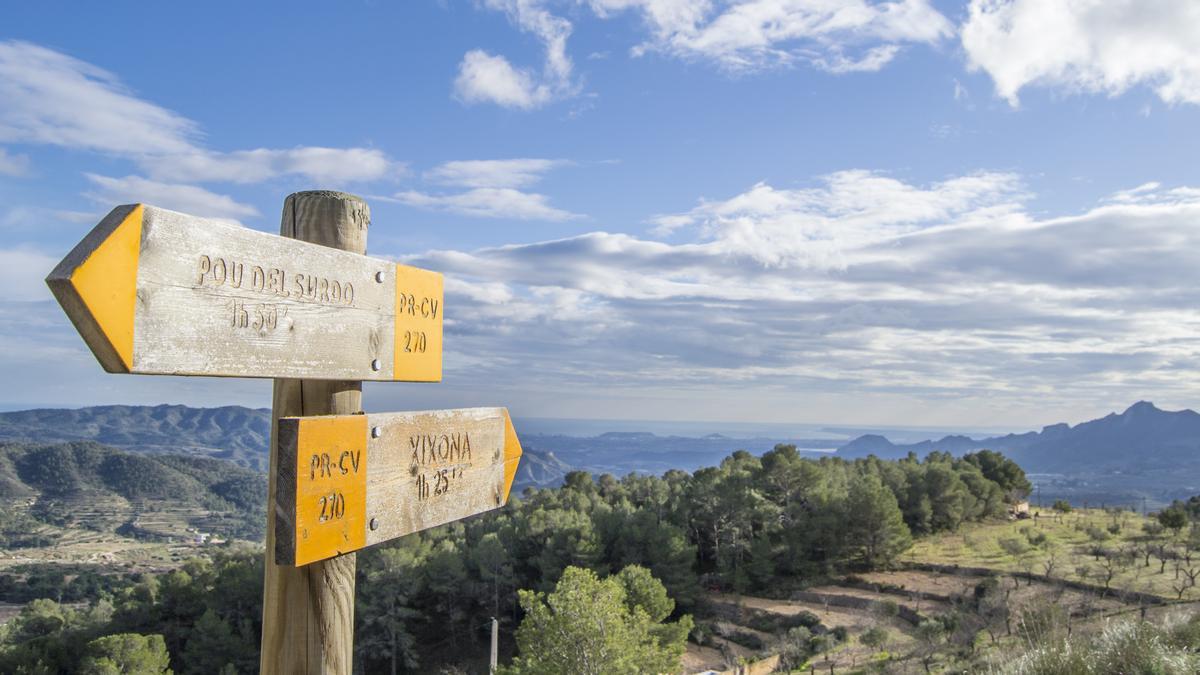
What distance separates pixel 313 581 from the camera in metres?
2.22

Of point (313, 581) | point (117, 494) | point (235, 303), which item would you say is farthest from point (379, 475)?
point (117, 494)

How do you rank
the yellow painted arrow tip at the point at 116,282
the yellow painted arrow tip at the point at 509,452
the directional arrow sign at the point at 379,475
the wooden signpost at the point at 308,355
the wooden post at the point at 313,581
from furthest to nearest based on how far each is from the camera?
1. the yellow painted arrow tip at the point at 509,452
2. the wooden post at the point at 313,581
3. the directional arrow sign at the point at 379,475
4. the wooden signpost at the point at 308,355
5. the yellow painted arrow tip at the point at 116,282

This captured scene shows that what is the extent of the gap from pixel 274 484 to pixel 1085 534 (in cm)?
4212

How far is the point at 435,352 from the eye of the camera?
2.65 m

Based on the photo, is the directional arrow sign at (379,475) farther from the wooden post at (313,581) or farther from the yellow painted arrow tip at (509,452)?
the wooden post at (313,581)

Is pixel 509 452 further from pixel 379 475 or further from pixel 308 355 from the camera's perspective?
pixel 308 355

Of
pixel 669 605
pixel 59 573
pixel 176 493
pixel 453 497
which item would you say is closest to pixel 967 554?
pixel 669 605

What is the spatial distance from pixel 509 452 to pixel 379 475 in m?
0.82

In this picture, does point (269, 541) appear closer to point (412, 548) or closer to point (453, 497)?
point (453, 497)

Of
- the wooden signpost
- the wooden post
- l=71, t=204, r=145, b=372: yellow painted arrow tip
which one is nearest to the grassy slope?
the wooden signpost

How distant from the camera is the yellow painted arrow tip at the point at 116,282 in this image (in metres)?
1.47

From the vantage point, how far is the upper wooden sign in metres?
1.52

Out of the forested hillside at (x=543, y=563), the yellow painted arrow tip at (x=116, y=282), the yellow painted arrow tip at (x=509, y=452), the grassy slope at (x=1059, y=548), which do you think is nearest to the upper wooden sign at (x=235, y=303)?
the yellow painted arrow tip at (x=116, y=282)

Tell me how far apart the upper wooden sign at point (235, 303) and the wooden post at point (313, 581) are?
0.47ft
